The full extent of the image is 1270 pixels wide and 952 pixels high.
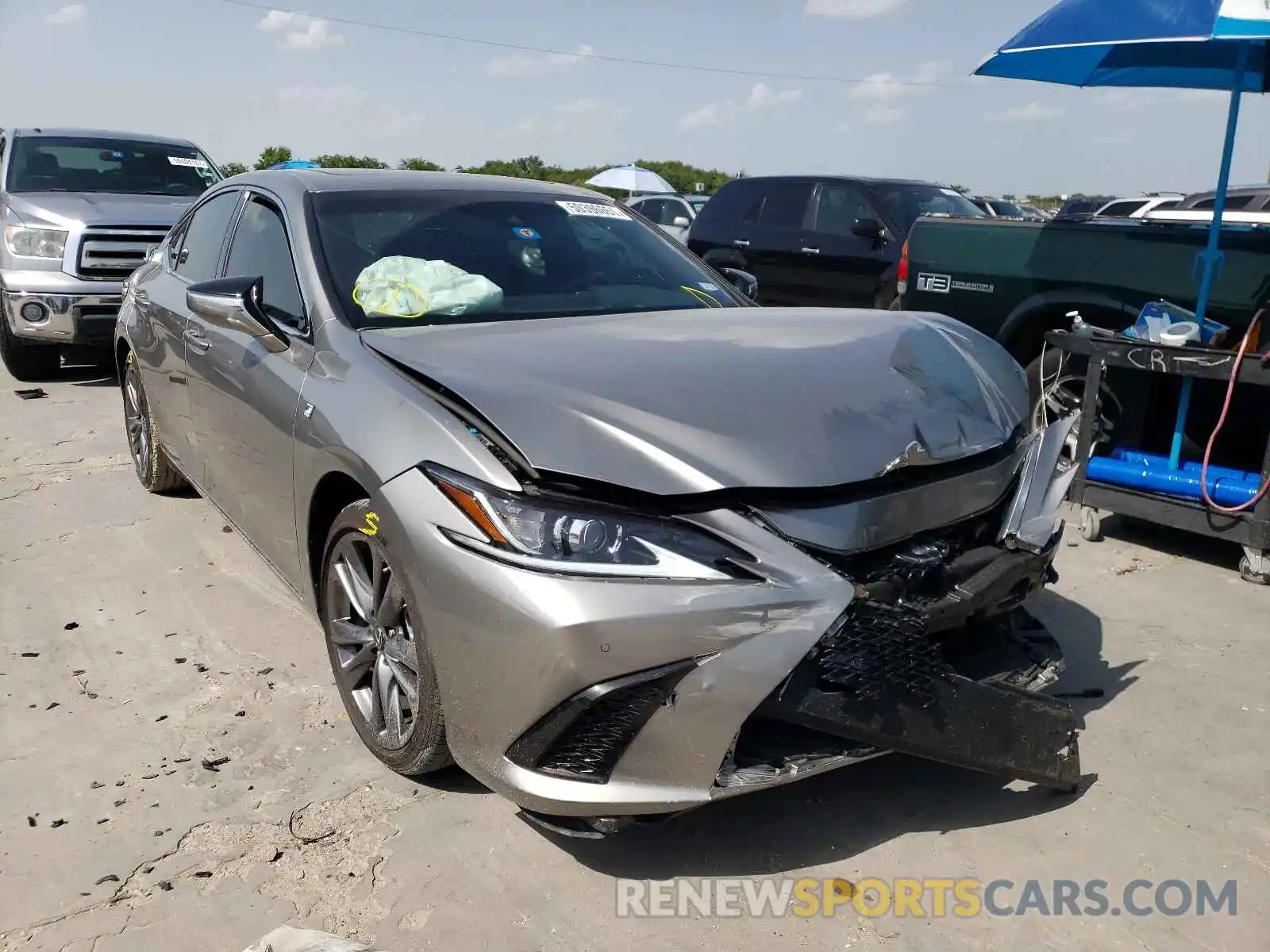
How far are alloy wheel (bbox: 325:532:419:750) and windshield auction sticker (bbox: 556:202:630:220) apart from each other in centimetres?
174

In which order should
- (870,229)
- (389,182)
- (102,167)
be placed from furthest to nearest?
(870,229), (102,167), (389,182)

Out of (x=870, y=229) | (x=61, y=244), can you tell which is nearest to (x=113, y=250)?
(x=61, y=244)

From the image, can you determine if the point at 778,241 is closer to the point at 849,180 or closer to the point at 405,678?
the point at 849,180

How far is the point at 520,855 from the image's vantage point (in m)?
2.63

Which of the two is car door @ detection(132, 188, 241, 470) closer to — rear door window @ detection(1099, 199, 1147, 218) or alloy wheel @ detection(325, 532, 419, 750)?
alloy wheel @ detection(325, 532, 419, 750)

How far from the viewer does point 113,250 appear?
841cm

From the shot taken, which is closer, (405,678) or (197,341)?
(405,678)

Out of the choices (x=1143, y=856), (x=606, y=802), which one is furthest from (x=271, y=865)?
(x=1143, y=856)

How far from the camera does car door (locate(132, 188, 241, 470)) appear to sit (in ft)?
14.4

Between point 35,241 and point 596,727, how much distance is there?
26.3 ft

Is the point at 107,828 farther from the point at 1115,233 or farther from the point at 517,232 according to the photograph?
the point at 1115,233

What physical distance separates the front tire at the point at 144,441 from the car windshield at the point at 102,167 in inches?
159

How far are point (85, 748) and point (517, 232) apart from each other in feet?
7.11

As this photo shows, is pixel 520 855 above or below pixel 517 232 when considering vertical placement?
below
